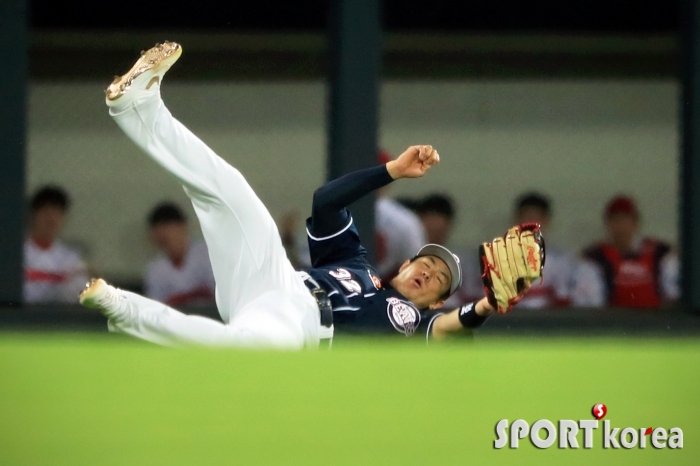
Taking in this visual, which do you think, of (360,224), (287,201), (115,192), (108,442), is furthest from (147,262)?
(108,442)

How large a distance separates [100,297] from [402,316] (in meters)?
0.95

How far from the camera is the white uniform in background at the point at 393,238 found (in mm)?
4609

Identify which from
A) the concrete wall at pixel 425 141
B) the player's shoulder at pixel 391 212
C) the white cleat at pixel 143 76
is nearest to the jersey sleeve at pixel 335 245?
the white cleat at pixel 143 76

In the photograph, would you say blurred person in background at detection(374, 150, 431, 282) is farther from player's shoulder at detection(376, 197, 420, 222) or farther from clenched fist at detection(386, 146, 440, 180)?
clenched fist at detection(386, 146, 440, 180)

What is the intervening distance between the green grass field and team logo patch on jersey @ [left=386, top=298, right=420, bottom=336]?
114 centimetres

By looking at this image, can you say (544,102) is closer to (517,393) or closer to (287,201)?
(287,201)

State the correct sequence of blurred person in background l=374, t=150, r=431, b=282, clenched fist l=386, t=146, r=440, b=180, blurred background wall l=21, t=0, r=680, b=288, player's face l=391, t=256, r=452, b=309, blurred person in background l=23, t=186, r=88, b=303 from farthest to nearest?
blurred background wall l=21, t=0, r=680, b=288
blurred person in background l=23, t=186, r=88, b=303
blurred person in background l=374, t=150, r=431, b=282
player's face l=391, t=256, r=452, b=309
clenched fist l=386, t=146, r=440, b=180

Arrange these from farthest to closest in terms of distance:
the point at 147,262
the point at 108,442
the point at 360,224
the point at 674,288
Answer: the point at 147,262 < the point at 674,288 < the point at 360,224 < the point at 108,442

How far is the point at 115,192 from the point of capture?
5.80 m

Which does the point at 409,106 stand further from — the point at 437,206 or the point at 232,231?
the point at 232,231

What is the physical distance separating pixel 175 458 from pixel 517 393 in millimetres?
617

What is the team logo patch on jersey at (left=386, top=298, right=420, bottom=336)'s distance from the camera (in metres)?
2.95

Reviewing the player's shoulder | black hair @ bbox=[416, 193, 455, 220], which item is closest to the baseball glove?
the player's shoulder

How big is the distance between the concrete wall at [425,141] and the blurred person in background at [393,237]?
1.13 metres
